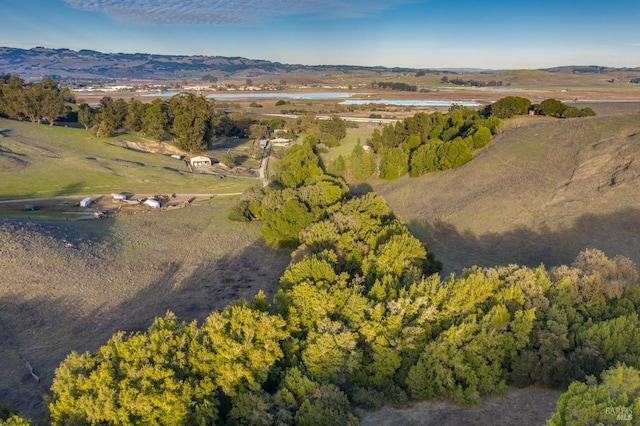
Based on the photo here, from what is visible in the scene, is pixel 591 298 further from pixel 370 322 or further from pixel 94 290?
pixel 94 290

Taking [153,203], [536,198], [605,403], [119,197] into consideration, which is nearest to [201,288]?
[153,203]

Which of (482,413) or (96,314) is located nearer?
(482,413)

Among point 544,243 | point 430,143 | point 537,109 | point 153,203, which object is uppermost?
point 537,109

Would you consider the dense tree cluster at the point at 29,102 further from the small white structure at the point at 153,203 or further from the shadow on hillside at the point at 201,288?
the shadow on hillside at the point at 201,288

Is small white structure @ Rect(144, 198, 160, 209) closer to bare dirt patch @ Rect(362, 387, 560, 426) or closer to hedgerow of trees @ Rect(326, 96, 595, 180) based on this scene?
hedgerow of trees @ Rect(326, 96, 595, 180)

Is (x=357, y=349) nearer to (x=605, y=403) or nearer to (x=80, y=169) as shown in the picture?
(x=605, y=403)

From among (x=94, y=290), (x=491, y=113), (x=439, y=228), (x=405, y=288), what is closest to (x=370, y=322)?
→ (x=405, y=288)

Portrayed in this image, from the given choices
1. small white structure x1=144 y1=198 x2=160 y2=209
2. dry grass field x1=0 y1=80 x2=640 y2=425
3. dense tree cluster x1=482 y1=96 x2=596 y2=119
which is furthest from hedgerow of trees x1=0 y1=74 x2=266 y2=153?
dense tree cluster x1=482 y1=96 x2=596 y2=119
